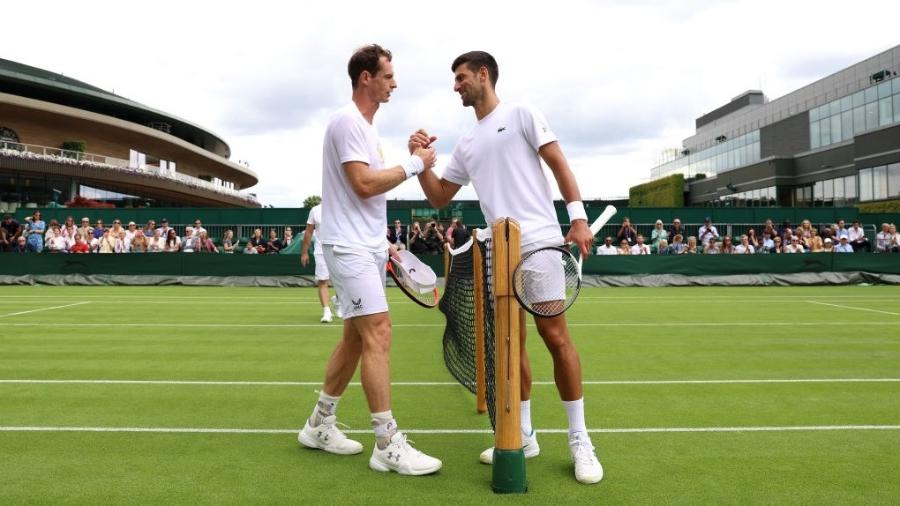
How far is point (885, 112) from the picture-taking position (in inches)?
1795

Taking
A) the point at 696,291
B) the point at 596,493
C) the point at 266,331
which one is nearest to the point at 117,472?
the point at 596,493

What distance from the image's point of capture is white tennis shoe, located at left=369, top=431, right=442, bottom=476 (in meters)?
3.79

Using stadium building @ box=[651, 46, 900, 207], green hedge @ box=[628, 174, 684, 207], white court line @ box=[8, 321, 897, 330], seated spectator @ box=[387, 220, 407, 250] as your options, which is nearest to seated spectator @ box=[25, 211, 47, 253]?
seated spectator @ box=[387, 220, 407, 250]

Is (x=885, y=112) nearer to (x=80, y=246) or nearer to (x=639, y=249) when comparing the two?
(x=639, y=249)

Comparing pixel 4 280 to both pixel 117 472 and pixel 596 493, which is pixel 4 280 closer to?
pixel 117 472

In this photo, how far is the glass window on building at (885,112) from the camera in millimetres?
44812

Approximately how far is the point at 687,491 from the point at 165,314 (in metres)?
10.8

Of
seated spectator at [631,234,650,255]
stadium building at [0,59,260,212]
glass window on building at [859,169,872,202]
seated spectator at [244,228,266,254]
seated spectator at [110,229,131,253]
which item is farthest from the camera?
stadium building at [0,59,260,212]

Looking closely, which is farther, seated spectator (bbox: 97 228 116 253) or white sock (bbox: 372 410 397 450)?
seated spectator (bbox: 97 228 116 253)

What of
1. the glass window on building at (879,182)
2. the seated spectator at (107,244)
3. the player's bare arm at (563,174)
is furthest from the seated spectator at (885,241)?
the glass window on building at (879,182)

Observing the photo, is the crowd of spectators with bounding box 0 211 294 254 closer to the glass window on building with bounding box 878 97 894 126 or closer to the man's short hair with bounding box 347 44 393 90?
the man's short hair with bounding box 347 44 393 90

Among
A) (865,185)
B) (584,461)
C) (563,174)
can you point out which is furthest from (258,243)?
(865,185)

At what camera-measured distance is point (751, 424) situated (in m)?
4.88

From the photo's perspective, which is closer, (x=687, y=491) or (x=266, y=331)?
(x=687, y=491)
